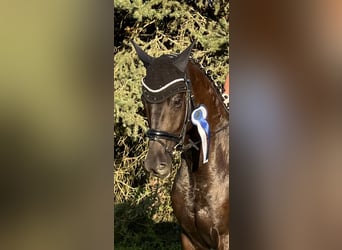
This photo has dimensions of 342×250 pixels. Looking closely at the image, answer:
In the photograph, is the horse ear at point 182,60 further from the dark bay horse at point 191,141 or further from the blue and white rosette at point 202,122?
the blue and white rosette at point 202,122

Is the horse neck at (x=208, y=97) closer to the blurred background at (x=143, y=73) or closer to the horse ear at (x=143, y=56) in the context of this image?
the blurred background at (x=143, y=73)

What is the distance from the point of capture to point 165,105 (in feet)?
4.78

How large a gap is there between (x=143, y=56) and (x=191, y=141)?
33cm

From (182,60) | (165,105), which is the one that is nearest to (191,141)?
(165,105)

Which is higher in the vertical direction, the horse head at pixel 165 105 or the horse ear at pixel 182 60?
the horse ear at pixel 182 60

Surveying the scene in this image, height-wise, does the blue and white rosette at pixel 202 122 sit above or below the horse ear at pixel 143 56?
below

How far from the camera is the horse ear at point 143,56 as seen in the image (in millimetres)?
1485

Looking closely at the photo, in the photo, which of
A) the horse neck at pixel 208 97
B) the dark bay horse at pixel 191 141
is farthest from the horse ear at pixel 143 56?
the horse neck at pixel 208 97

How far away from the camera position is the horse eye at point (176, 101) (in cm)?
147

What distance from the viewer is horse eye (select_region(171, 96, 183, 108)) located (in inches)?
57.7

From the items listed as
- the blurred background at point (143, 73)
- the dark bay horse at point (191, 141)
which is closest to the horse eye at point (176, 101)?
the dark bay horse at point (191, 141)
